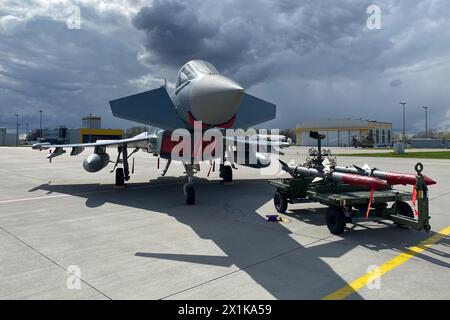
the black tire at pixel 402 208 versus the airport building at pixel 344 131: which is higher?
the airport building at pixel 344 131

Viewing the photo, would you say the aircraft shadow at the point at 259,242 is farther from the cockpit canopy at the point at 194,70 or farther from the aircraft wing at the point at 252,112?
the cockpit canopy at the point at 194,70

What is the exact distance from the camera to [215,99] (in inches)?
234

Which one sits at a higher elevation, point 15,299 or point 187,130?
point 187,130

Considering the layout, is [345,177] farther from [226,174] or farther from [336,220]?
[226,174]

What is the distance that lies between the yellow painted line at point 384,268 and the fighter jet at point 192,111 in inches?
141

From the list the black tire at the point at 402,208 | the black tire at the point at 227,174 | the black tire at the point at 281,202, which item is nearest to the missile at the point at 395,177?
the black tire at the point at 402,208

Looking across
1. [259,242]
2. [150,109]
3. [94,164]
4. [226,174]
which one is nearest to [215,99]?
[259,242]

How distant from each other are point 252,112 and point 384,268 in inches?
262

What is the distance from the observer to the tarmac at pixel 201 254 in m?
3.87
